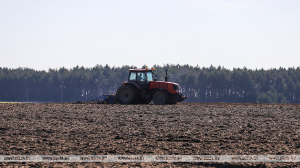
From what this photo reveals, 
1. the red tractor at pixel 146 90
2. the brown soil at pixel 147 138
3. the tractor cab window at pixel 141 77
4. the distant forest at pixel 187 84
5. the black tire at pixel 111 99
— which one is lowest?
the brown soil at pixel 147 138

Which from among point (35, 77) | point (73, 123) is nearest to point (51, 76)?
point (35, 77)

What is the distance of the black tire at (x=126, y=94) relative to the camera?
90.3ft

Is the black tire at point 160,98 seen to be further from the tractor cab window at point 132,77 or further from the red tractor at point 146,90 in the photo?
the tractor cab window at point 132,77

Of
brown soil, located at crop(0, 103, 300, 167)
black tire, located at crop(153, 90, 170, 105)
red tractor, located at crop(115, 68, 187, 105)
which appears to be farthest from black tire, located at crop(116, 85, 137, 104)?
brown soil, located at crop(0, 103, 300, 167)

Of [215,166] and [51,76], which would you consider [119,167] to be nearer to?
[215,166]

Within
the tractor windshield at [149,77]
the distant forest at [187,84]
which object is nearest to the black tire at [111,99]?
the tractor windshield at [149,77]

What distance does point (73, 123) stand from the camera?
51.0 feet

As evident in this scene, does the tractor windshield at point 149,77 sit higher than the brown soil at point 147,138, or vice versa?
the tractor windshield at point 149,77

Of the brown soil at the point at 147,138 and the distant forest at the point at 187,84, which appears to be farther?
the distant forest at the point at 187,84

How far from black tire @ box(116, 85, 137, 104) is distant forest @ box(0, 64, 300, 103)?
306 ft

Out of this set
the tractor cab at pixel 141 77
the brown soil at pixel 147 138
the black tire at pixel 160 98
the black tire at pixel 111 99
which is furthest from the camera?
the black tire at pixel 111 99

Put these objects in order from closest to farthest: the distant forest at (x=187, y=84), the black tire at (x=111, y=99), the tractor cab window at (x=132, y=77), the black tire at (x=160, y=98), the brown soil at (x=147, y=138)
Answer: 1. the brown soil at (x=147, y=138)
2. the black tire at (x=160, y=98)
3. the tractor cab window at (x=132, y=77)
4. the black tire at (x=111, y=99)
5. the distant forest at (x=187, y=84)

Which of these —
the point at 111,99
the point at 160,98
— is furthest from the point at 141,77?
the point at 111,99

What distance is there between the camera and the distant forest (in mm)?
126250
